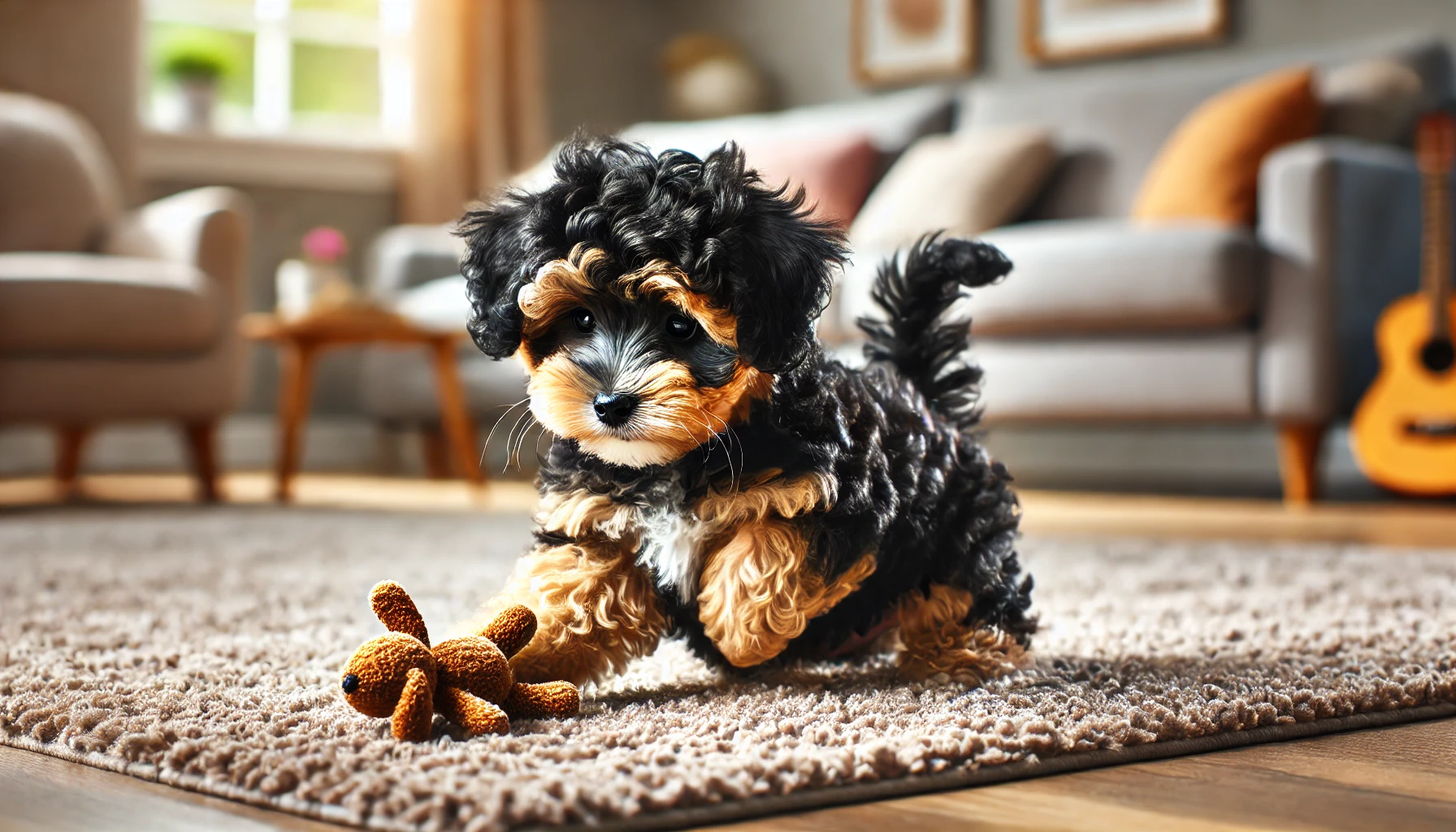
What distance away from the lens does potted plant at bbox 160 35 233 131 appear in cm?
555

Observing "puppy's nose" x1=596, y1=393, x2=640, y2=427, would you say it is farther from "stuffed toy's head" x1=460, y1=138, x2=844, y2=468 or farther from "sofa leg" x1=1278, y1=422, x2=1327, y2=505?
"sofa leg" x1=1278, y1=422, x2=1327, y2=505

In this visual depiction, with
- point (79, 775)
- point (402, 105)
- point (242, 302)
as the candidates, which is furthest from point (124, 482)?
point (79, 775)

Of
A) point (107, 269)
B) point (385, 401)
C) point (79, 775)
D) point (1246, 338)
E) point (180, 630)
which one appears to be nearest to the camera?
point (79, 775)

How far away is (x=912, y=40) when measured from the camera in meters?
5.78

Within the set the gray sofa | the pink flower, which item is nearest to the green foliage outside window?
the pink flower

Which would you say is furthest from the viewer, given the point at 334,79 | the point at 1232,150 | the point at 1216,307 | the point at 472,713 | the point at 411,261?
the point at 334,79

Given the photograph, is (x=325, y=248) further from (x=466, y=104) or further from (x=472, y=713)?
(x=472, y=713)

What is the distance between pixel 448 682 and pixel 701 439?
10.9 inches

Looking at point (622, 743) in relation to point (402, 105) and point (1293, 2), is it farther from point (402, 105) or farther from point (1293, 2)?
point (402, 105)

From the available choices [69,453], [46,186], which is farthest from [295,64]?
[69,453]

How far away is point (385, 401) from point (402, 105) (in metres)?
1.75

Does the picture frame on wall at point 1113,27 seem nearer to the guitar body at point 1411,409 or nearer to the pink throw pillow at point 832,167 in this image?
the pink throw pillow at point 832,167

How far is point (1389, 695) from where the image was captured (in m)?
1.28

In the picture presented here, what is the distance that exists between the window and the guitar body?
4106mm
